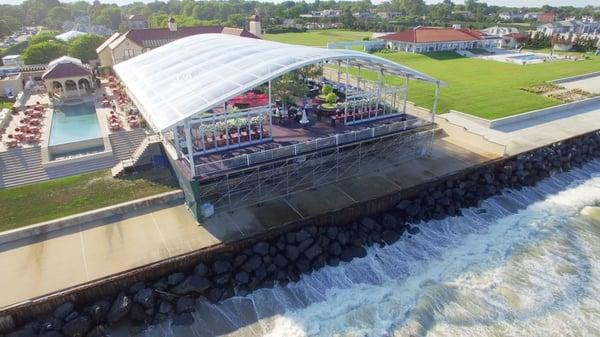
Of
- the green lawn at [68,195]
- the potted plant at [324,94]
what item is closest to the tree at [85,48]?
the green lawn at [68,195]

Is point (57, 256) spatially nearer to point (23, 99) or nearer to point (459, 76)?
point (23, 99)

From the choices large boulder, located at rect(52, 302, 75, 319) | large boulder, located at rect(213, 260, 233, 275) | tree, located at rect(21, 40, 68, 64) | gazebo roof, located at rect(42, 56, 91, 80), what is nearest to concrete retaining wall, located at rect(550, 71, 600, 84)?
large boulder, located at rect(213, 260, 233, 275)

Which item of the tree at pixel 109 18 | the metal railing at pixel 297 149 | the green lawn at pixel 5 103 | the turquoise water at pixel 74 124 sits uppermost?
the tree at pixel 109 18

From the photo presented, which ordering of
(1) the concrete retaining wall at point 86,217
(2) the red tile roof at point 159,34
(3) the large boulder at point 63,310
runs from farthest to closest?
(2) the red tile roof at point 159,34 < (1) the concrete retaining wall at point 86,217 < (3) the large boulder at point 63,310

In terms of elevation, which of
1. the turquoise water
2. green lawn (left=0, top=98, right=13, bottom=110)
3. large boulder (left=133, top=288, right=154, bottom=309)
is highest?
green lawn (left=0, top=98, right=13, bottom=110)

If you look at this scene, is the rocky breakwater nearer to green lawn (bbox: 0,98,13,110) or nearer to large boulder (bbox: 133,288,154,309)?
large boulder (bbox: 133,288,154,309)

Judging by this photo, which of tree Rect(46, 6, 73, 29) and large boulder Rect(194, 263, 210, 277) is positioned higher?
tree Rect(46, 6, 73, 29)

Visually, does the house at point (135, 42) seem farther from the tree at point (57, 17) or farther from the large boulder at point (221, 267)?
the tree at point (57, 17)

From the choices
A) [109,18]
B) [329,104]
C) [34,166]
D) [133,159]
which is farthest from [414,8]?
[34,166]
